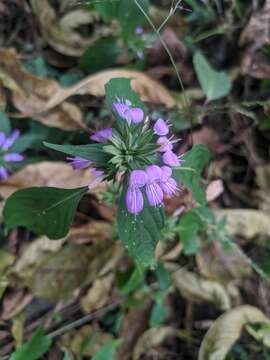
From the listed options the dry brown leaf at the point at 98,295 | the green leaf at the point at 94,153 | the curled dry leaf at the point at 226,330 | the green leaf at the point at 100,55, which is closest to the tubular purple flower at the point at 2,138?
the green leaf at the point at 100,55

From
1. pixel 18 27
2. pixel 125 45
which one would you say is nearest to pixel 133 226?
pixel 125 45

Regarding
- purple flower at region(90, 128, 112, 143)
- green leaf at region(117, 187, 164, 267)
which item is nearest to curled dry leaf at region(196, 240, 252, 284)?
green leaf at region(117, 187, 164, 267)

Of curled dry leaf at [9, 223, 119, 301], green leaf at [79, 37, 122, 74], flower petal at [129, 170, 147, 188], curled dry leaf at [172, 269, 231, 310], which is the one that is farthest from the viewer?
green leaf at [79, 37, 122, 74]

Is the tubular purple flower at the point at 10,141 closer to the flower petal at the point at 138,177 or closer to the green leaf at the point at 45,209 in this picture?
the green leaf at the point at 45,209

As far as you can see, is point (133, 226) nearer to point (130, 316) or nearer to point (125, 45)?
point (130, 316)

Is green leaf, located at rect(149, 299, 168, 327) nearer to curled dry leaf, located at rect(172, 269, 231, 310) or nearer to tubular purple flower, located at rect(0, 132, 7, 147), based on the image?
curled dry leaf, located at rect(172, 269, 231, 310)

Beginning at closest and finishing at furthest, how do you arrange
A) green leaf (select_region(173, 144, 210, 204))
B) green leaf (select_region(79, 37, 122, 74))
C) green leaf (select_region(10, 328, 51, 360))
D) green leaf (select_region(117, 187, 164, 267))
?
green leaf (select_region(117, 187, 164, 267)), green leaf (select_region(173, 144, 210, 204)), green leaf (select_region(10, 328, 51, 360)), green leaf (select_region(79, 37, 122, 74))

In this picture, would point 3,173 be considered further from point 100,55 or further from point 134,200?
point 134,200
